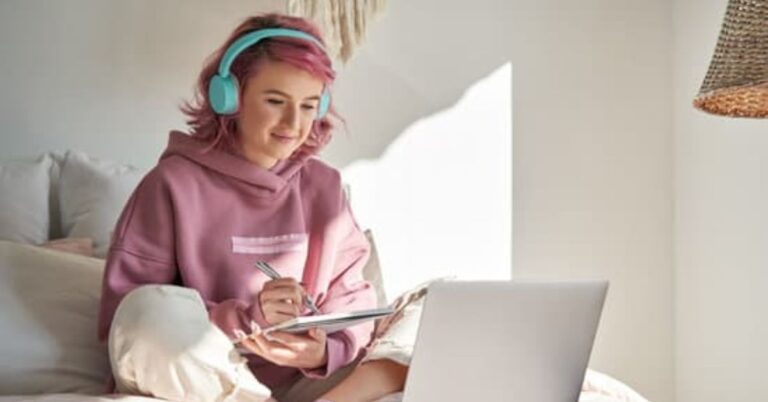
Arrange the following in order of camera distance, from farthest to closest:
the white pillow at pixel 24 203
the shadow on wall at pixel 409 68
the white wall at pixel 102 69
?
the shadow on wall at pixel 409 68
the white wall at pixel 102 69
the white pillow at pixel 24 203

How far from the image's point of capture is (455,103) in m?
2.49

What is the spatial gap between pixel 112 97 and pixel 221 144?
0.59 meters

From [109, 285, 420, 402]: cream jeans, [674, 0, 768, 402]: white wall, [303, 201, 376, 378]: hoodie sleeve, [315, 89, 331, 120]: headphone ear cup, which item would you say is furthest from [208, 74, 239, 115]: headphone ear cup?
[674, 0, 768, 402]: white wall

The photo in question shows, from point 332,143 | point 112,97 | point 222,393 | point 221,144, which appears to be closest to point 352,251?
point 221,144

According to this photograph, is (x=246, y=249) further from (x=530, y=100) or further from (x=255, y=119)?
(x=530, y=100)

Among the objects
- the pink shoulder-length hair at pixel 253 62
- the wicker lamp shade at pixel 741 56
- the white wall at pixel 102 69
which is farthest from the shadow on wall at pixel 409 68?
the wicker lamp shade at pixel 741 56

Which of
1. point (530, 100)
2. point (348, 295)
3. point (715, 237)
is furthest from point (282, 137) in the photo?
point (715, 237)

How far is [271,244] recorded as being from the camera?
5.70ft

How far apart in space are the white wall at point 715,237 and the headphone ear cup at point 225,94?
1.18m

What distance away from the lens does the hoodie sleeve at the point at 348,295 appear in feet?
5.32

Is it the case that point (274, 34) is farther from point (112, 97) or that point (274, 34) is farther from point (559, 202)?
point (559, 202)

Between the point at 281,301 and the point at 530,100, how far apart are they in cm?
122

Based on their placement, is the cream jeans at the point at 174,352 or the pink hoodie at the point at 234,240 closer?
the cream jeans at the point at 174,352

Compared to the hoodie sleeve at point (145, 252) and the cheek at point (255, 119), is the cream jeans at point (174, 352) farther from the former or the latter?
the cheek at point (255, 119)
